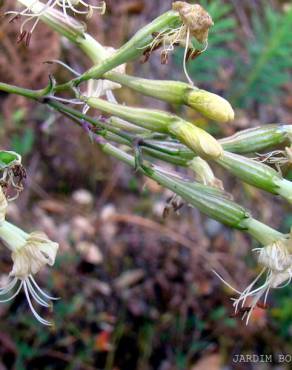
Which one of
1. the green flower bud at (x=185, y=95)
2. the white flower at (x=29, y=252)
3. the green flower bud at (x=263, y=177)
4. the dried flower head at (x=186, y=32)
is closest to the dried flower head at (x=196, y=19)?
the dried flower head at (x=186, y=32)

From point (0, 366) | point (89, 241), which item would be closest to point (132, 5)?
point (89, 241)

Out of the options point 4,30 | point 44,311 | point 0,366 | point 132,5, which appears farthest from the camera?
point 132,5

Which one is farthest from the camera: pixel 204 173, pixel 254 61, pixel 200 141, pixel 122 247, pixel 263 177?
pixel 254 61

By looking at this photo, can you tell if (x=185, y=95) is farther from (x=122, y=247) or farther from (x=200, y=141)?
(x=122, y=247)

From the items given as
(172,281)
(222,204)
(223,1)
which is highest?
(223,1)

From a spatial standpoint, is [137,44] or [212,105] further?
[137,44]

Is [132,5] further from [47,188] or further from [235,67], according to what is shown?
[47,188]

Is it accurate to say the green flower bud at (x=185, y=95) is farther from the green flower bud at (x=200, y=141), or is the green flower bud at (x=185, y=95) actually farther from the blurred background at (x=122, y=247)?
the blurred background at (x=122, y=247)

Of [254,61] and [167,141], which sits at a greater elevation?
[254,61]

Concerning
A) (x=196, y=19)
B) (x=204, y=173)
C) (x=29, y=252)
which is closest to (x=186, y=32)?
(x=196, y=19)
